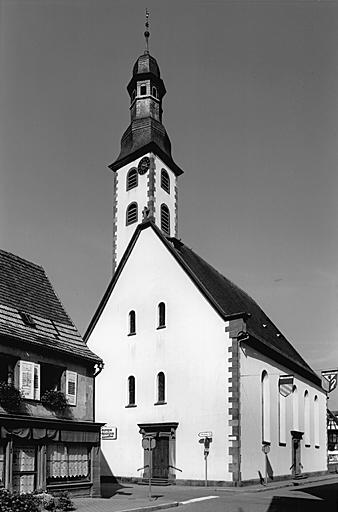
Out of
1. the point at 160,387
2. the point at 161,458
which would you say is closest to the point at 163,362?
the point at 160,387

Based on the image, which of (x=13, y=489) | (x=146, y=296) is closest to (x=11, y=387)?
(x=13, y=489)

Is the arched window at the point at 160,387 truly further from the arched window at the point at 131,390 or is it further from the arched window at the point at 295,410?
the arched window at the point at 295,410

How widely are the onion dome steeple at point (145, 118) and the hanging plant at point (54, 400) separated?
69.9ft

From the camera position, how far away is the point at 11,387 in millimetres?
19406

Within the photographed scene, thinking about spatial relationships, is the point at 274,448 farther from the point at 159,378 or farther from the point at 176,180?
the point at 176,180

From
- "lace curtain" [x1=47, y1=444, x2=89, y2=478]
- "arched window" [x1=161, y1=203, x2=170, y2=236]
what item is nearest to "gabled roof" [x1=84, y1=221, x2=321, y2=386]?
"arched window" [x1=161, y1=203, x2=170, y2=236]

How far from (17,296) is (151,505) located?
822cm

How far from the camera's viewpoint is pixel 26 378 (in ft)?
67.1

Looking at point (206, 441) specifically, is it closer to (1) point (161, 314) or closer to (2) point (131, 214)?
(1) point (161, 314)

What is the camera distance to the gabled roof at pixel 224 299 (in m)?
32.1

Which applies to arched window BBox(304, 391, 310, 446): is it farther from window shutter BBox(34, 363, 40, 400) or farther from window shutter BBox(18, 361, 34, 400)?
window shutter BBox(18, 361, 34, 400)

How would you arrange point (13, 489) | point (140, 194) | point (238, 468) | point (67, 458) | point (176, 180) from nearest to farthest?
point (13, 489)
point (67, 458)
point (238, 468)
point (140, 194)
point (176, 180)

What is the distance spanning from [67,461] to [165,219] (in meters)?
20.6

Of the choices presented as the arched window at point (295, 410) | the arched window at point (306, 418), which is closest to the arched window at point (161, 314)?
the arched window at point (295, 410)
